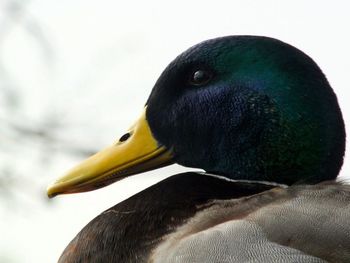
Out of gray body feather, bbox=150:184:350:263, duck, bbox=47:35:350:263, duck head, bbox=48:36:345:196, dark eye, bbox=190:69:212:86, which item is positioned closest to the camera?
gray body feather, bbox=150:184:350:263

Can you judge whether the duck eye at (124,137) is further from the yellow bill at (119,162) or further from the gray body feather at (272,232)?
the gray body feather at (272,232)

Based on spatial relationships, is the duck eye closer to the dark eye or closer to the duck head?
the duck head

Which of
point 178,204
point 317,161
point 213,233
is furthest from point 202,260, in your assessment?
point 317,161

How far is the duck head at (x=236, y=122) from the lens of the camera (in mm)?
4266

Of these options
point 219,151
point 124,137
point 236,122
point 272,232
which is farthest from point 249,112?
point 272,232

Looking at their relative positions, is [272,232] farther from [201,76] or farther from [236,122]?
[201,76]

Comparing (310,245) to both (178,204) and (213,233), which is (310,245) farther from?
(178,204)

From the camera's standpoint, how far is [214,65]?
173 inches

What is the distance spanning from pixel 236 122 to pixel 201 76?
0.21 metres

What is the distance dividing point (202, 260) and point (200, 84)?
37.5 inches

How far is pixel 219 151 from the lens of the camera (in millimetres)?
4355

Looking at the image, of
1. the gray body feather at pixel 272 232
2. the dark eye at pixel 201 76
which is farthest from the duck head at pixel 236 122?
the gray body feather at pixel 272 232

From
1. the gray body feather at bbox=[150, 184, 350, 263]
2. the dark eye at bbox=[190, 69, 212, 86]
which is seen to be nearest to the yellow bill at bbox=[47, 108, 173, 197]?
the dark eye at bbox=[190, 69, 212, 86]

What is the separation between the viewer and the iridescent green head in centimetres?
427
